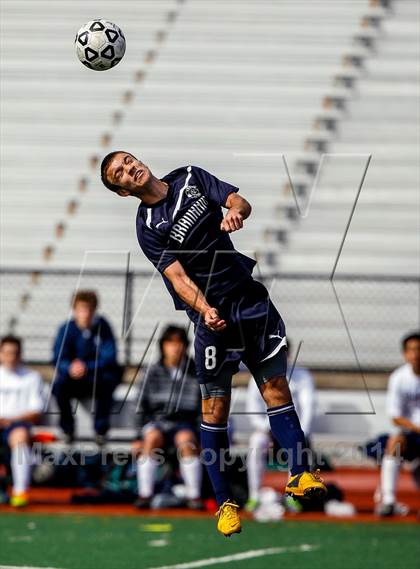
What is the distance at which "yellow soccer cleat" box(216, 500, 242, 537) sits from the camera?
6.86 metres

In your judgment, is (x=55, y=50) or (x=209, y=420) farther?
Answer: (x=55, y=50)

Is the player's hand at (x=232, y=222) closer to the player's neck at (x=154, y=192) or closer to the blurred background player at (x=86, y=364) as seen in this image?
the player's neck at (x=154, y=192)

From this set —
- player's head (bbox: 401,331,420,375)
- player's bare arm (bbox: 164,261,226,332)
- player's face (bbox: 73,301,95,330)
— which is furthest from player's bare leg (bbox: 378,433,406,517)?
player's bare arm (bbox: 164,261,226,332)

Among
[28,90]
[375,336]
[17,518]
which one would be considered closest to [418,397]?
[375,336]

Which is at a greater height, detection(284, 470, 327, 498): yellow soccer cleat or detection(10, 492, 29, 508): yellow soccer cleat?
detection(284, 470, 327, 498): yellow soccer cleat

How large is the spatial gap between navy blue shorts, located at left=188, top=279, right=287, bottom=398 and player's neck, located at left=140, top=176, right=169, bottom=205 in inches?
25.9

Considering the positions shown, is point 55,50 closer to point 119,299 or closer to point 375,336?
point 119,299

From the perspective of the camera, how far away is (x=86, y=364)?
12.0m

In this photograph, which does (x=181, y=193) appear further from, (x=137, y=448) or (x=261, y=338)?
(x=137, y=448)

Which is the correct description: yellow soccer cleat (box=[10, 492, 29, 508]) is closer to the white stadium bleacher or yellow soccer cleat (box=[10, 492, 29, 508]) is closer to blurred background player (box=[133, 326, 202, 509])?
blurred background player (box=[133, 326, 202, 509])

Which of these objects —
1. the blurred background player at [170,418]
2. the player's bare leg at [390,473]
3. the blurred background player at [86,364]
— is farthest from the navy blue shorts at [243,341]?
the blurred background player at [86,364]

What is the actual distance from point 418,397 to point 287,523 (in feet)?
5.72

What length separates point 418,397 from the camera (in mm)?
11578

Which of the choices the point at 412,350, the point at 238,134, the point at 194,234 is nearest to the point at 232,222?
the point at 194,234
